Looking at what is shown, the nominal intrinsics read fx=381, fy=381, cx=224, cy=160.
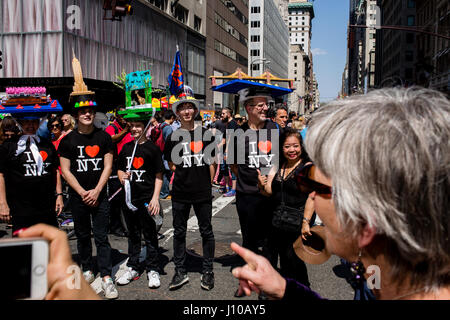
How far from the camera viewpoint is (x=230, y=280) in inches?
190

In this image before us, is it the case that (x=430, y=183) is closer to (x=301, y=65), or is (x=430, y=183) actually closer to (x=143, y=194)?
(x=143, y=194)

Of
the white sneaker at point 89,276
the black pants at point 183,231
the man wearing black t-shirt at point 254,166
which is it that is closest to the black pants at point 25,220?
the white sneaker at point 89,276

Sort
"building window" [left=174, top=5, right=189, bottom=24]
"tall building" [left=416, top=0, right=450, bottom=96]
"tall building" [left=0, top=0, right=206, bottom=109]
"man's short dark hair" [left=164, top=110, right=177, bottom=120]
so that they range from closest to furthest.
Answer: "man's short dark hair" [left=164, top=110, right=177, bottom=120] < "tall building" [left=0, top=0, right=206, bottom=109] < "building window" [left=174, top=5, right=189, bottom=24] < "tall building" [left=416, top=0, right=450, bottom=96]

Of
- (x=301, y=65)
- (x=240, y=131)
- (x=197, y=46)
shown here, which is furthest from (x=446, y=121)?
(x=301, y=65)

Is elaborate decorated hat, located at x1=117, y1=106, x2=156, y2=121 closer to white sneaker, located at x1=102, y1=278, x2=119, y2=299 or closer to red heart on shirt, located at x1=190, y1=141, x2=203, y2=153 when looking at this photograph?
red heart on shirt, located at x1=190, y1=141, x2=203, y2=153

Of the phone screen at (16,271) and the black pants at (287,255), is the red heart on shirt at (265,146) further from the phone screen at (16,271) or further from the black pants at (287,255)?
the phone screen at (16,271)

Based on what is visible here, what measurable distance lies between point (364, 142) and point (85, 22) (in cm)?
2742

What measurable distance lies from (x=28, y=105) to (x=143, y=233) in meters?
2.05

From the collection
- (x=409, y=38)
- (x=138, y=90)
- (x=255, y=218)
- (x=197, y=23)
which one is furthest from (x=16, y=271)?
(x=409, y=38)

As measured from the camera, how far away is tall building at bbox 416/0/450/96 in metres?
44.2

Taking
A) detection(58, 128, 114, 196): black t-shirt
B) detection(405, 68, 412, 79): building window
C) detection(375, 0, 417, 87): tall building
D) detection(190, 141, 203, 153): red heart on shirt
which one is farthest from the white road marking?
detection(405, 68, 412, 79): building window

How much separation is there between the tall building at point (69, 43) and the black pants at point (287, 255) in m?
16.4

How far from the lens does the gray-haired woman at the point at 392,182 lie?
1.06 m

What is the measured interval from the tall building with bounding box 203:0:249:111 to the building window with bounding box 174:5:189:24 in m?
6.31
